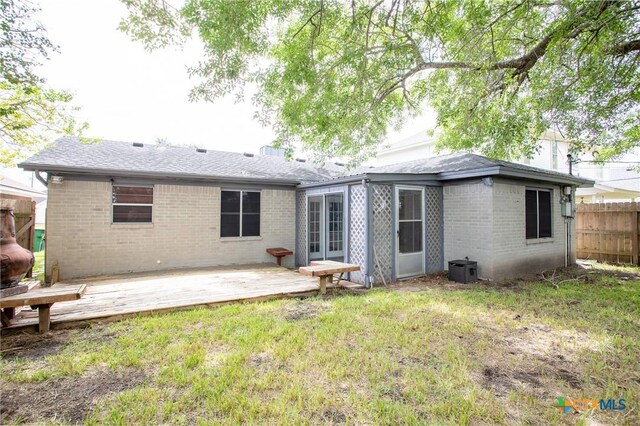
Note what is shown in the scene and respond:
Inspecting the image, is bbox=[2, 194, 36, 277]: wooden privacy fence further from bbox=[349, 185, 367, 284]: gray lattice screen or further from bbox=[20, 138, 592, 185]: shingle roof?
bbox=[349, 185, 367, 284]: gray lattice screen

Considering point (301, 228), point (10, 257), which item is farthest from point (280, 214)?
point (10, 257)

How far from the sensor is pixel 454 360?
371 centimetres

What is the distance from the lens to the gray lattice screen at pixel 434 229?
29.2ft

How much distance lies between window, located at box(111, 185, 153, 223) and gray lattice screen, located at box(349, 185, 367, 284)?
592 centimetres

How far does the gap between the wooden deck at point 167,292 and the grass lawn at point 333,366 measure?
281mm

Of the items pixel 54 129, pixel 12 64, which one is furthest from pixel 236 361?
pixel 54 129

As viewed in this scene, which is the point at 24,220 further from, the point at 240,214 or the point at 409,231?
the point at 409,231

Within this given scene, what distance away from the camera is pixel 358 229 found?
7.97 metres

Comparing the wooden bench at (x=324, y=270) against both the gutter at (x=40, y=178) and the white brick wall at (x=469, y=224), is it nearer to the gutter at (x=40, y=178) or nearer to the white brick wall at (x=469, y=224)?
the white brick wall at (x=469, y=224)

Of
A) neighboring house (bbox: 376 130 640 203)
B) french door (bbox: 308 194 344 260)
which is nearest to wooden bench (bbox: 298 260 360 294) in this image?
french door (bbox: 308 194 344 260)

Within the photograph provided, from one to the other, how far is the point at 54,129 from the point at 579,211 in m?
19.1

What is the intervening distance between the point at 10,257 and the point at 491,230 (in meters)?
9.63

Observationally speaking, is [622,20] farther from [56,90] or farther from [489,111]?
[56,90]

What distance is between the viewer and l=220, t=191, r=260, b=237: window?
10.2 meters
